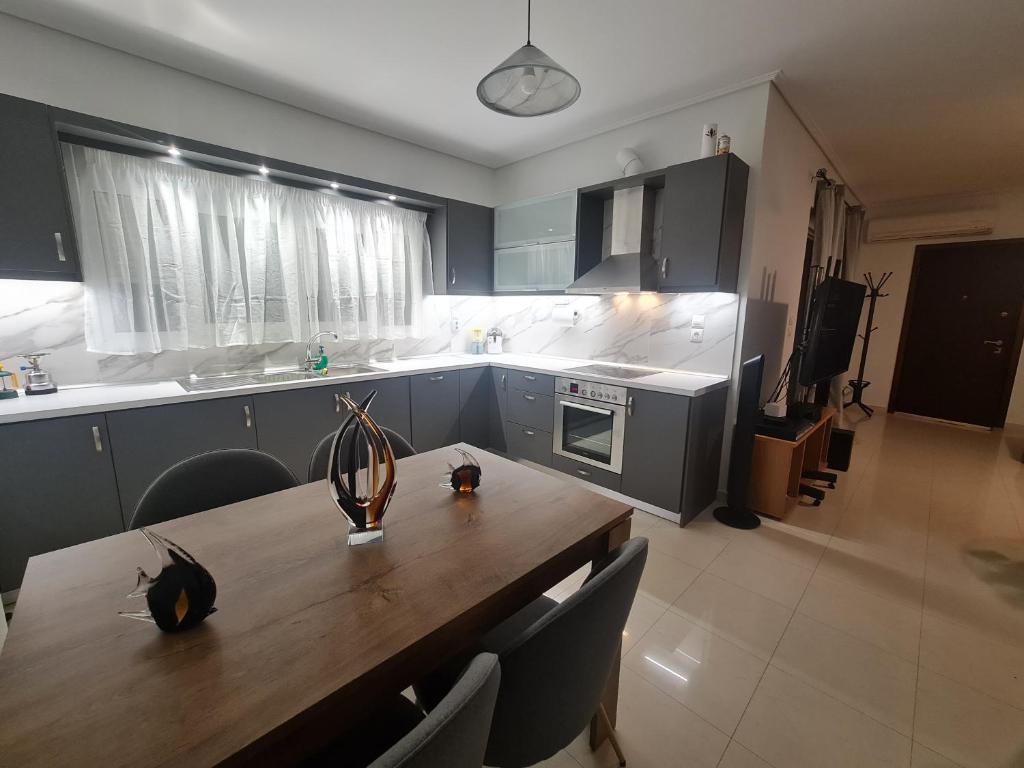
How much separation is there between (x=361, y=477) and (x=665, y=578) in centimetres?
174

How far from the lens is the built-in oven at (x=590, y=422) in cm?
279

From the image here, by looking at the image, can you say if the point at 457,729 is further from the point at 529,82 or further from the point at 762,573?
the point at 762,573

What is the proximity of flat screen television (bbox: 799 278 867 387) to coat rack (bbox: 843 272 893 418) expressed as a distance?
2.56 meters

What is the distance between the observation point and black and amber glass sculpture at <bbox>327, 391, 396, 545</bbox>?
101 centimetres

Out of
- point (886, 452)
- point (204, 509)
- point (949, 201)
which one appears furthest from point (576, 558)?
point (949, 201)

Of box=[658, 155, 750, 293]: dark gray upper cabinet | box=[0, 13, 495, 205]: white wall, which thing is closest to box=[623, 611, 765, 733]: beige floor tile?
box=[658, 155, 750, 293]: dark gray upper cabinet

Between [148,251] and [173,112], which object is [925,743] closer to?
[148,251]

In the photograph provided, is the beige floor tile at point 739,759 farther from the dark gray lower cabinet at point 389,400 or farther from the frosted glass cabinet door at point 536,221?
the frosted glass cabinet door at point 536,221

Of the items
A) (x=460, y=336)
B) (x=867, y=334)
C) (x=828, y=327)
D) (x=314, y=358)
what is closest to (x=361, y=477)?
(x=314, y=358)

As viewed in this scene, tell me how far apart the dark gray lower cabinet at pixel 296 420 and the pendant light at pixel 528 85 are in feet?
6.33

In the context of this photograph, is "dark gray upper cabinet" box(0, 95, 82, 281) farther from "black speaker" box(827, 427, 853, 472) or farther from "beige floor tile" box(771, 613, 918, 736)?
"black speaker" box(827, 427, 853, 472)

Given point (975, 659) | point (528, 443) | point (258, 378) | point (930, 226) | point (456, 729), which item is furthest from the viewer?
point (930, 226)

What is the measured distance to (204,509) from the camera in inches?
52.2

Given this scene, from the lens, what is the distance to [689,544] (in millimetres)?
2436
